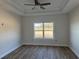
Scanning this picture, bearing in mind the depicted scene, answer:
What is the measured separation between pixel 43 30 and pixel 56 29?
1056 millimetres

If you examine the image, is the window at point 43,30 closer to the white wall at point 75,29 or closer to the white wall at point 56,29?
the white wall at point 56,29

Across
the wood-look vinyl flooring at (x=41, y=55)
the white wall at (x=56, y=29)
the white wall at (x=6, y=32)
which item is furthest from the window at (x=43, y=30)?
the white wall at (x=6, y=32)

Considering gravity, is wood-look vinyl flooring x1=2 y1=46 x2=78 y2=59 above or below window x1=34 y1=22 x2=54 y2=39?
below

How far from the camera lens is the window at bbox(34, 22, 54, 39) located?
295 inches

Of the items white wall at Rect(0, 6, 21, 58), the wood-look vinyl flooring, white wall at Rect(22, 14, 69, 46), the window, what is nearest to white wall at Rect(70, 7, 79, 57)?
the wood-look vinyl flooring

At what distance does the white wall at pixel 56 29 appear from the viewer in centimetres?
722

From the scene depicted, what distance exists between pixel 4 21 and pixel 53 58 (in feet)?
10.4

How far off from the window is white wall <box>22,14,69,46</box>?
32 centimetres

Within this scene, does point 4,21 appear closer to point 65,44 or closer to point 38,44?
point 38,44

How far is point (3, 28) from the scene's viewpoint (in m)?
4.88

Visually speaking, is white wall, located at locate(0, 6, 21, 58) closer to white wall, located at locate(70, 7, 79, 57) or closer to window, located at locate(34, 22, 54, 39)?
window, located at locate(34, 22, 54, 39)

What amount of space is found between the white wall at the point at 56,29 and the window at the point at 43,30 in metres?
0.32

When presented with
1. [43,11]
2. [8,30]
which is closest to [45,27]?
[43,11]

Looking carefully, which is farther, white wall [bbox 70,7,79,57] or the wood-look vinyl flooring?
white wall [bbox 70,7,79,57]
